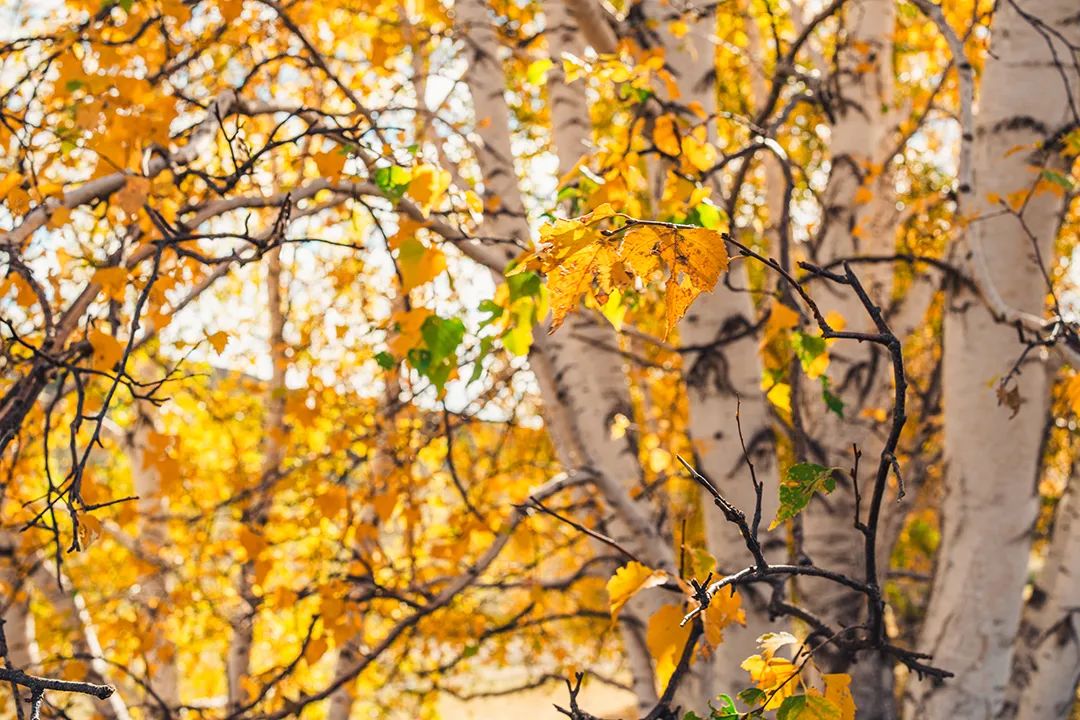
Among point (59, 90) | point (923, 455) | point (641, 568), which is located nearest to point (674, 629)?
point (641, 568)

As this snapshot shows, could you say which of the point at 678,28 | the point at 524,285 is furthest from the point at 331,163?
the point at 678,28

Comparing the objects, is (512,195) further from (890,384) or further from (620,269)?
(620,269)

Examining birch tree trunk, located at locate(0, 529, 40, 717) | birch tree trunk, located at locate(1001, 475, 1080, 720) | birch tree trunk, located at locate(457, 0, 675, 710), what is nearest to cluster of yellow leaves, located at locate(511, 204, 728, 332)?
birch tree trunk, located at locate(457, 0, 675, 710)

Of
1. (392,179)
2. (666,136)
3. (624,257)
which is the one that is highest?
(666,136)

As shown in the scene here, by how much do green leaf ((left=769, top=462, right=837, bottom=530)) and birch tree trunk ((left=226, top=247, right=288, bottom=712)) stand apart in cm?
286

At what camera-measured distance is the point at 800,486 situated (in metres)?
1.05

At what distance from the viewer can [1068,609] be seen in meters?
2.59

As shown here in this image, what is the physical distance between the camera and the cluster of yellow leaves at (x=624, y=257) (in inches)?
41.6

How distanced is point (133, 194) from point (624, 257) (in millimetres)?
1102

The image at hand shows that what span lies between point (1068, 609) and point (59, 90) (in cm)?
317

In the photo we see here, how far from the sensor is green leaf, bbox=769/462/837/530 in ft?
3.36

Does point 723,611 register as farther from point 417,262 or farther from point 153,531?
point 153,531

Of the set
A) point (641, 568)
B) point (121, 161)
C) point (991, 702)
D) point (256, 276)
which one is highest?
point (256, 276)

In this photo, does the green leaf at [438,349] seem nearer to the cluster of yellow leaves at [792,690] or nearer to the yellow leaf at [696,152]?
the cluster of yellow leaves at [792,690]
